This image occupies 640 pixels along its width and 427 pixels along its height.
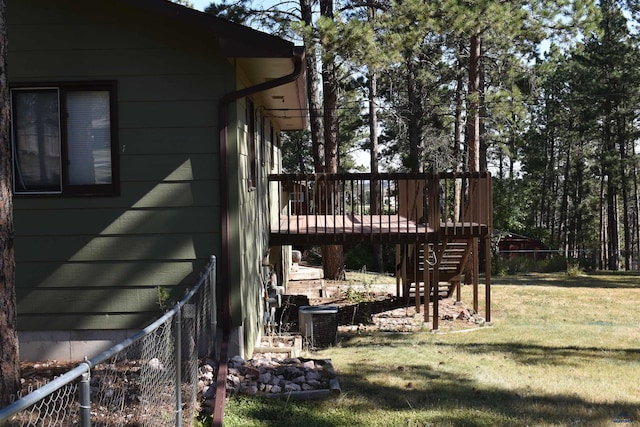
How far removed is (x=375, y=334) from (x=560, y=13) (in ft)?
34.4

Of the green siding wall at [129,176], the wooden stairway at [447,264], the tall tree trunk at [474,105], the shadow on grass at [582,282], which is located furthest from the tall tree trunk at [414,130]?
the green siding wall at [129,176]

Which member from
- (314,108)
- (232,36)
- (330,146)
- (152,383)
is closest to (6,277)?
(152,383)

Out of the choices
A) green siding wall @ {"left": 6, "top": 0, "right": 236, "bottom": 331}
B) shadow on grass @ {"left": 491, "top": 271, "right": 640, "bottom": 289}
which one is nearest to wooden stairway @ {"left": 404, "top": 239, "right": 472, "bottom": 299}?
shadow on grass @ {"left": 491, "top": 271, "right": 640, "bottom": 289}

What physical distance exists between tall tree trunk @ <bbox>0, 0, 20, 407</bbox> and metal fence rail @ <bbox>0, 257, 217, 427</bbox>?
0.20 m

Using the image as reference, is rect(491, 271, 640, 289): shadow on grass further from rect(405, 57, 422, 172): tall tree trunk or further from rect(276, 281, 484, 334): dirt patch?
rect(405, 57, 422, 172): tall tree trunk

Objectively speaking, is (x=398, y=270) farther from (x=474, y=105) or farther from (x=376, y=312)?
(x=474, y=105)

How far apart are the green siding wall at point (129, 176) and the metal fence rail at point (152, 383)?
0.52 m

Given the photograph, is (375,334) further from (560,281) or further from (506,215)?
(506,215)

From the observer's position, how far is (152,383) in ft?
A: 14.5

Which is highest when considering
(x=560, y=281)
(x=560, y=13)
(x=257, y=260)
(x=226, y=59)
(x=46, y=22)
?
(x=560, y=13)

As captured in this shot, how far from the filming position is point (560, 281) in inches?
782

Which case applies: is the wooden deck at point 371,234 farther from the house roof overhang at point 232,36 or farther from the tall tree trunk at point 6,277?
the tall tree trunk at point 6,277

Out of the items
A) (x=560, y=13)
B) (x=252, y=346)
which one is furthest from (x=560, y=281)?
(x=252, y=346)

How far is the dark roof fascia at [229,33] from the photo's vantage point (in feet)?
19.2
